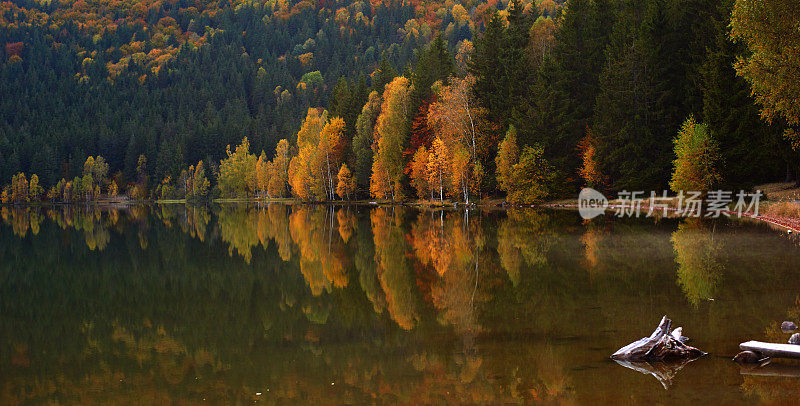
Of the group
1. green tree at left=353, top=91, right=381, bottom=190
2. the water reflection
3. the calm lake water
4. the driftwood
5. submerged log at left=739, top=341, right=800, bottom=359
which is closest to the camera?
the calm lake water

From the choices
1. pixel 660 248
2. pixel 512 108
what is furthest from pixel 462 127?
pixel 660 248

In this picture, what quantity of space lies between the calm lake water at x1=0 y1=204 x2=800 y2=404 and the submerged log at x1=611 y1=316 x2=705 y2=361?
250mm

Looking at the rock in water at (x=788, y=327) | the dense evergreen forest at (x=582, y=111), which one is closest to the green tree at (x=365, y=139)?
the dense evergreen forest at (x=582, y=111)

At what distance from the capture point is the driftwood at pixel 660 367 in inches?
342

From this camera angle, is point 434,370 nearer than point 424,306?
Yes

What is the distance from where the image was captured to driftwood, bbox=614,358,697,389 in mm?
8695

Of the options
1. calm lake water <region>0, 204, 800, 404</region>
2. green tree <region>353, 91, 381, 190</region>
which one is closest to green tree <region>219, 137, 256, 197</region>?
green tree <region>353, 91, 381, 190</region>

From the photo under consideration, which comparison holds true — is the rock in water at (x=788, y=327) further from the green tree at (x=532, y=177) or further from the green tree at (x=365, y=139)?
the green tree at (x=365, y=139)

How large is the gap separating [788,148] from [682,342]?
121 ft

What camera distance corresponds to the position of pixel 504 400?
8.02 m

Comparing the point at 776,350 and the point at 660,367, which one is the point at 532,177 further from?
the point at 660,367

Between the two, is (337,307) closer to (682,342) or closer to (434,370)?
(434,370)

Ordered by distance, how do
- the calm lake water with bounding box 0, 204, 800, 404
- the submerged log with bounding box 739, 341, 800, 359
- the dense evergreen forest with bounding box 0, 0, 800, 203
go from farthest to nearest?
the dense evergreen forest with bounding box 0, 0, 800, 203 < the submerged log with bounding box 739, 341, 800, 359 < the calm lake water with bounding box 0, 204, 800, 404

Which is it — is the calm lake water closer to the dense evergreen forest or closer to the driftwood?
the driftwood
